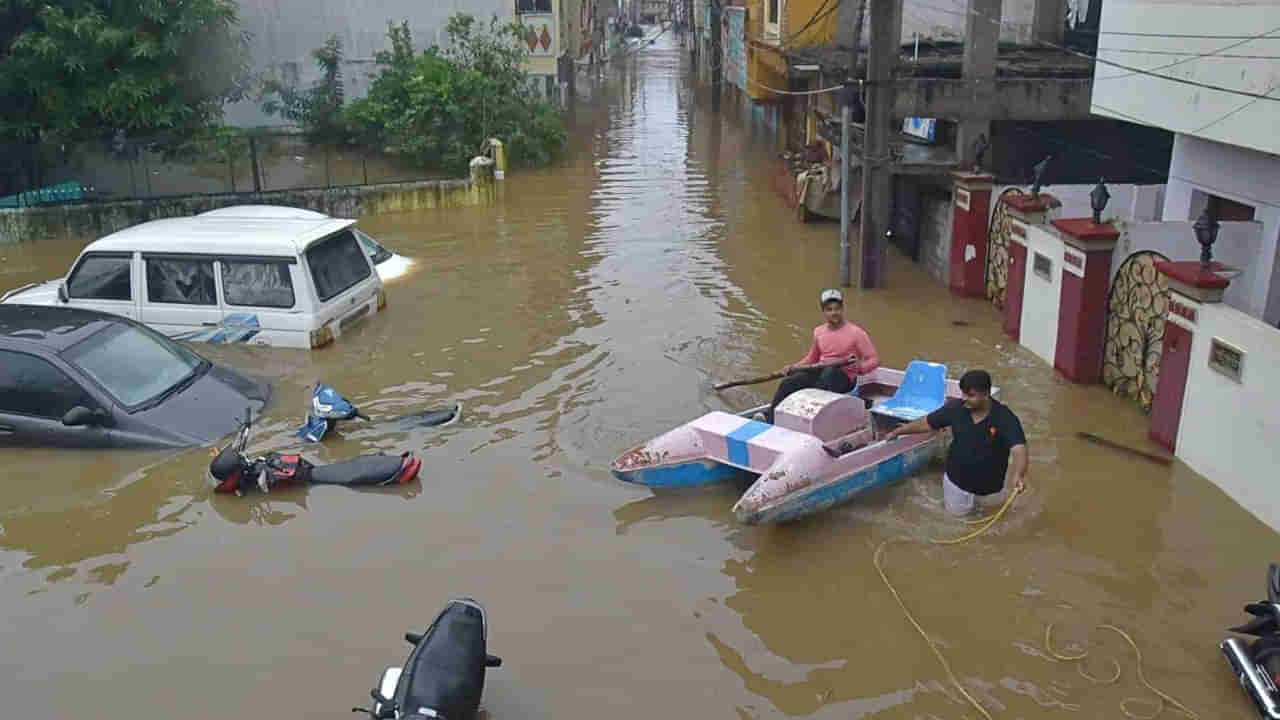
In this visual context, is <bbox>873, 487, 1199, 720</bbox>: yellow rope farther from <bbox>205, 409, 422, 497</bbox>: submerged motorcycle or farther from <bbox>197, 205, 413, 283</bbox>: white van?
<bbox>197, 205, 413, 283</bbox>: white van

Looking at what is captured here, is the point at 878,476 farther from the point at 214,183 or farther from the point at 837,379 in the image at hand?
the point at 214,183

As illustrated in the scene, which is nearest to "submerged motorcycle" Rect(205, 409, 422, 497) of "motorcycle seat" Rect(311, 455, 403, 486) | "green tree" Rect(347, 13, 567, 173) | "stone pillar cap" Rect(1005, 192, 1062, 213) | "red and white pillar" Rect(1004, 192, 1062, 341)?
"motorcycle seat" Rect(311, 455, 403, 486)

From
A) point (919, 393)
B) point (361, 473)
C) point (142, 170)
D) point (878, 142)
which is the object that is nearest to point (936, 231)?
point (878, 142)

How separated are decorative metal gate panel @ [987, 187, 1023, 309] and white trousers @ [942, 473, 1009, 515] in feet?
21.0

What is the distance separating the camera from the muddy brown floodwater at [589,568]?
660cm

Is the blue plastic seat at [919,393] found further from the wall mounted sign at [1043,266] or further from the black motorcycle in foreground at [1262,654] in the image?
the black motorcycle in foreground at [1262,654]

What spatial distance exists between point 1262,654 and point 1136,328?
17.2 ft

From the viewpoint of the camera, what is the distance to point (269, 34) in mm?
27172

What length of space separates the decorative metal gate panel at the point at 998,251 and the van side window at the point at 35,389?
1089cm

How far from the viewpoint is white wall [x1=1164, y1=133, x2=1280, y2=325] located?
12.0 m

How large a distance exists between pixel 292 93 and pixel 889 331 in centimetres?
1809

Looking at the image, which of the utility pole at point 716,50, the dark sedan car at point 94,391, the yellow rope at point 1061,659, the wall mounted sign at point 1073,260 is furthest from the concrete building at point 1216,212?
the utility pole at point 716,50

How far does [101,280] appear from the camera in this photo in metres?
12.3

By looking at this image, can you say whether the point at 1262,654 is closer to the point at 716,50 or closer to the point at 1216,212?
the point at 1216,212
